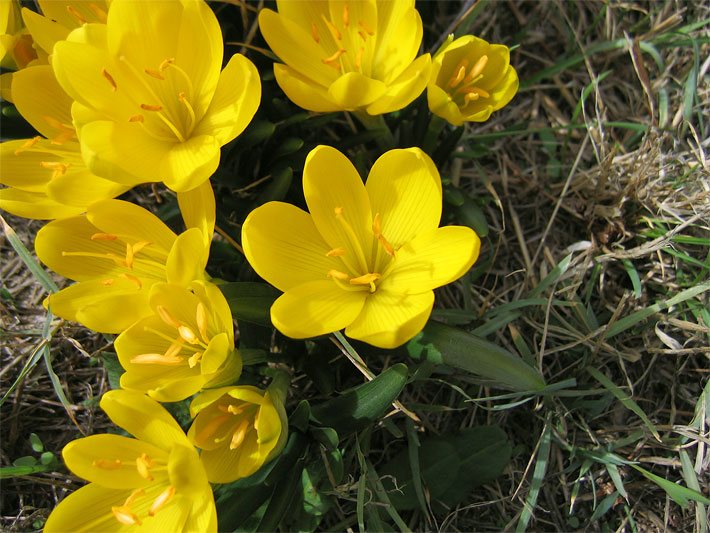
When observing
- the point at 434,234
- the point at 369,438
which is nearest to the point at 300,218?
the point at 434,234

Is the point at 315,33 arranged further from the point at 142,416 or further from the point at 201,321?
the point at 142,416

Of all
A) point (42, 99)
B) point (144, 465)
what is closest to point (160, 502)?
point (144, 465)

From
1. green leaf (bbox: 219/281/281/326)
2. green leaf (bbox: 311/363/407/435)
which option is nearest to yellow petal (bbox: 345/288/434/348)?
green leaf (bbox: 311/363/407/435)

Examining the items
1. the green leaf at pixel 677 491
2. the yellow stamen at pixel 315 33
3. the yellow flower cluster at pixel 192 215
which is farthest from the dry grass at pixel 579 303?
the yellow stamen at pixel 315 33

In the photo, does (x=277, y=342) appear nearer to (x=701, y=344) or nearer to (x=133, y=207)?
(x=133, y=207)

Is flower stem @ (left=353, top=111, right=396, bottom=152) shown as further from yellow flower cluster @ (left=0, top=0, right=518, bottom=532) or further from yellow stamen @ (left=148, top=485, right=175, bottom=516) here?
yellow stamen @ (left=148, top=485, right=175, bottom=516)

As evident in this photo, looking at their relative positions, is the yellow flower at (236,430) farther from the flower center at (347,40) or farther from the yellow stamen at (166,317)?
the flower center at (347,40)

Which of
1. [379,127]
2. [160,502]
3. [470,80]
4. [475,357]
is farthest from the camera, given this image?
[379,127]
